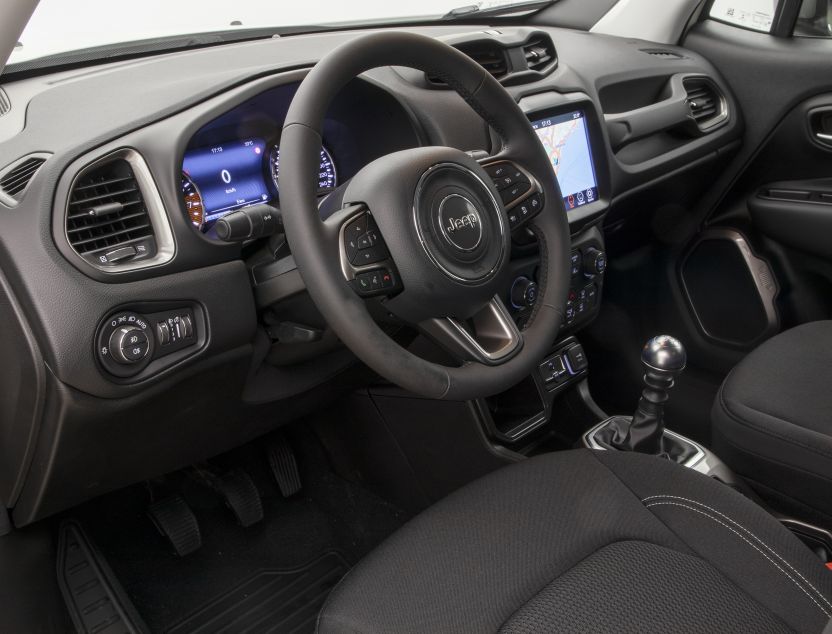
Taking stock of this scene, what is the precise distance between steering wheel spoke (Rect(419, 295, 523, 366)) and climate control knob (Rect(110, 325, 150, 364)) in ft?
1.32

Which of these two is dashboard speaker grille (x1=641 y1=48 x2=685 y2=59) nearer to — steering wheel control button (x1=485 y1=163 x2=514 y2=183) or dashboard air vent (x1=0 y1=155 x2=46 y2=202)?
steering wheel control button (x1=485 y1=163 x2=514 y2=183)

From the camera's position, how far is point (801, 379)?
1.52m

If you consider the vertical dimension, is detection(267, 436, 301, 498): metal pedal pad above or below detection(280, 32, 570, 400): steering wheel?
below

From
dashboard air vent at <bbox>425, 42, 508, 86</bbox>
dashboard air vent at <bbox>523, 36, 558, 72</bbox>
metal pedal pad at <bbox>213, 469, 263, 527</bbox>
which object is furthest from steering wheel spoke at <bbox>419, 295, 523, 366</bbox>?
metal pedal pad at <bbox>213, 469, 263, 527</bbox>

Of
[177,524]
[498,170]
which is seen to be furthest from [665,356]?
[177,524]

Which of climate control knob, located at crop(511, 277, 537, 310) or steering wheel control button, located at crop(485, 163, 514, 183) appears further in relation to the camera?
climate control knob, located at crop(511, 277, 537, 310)

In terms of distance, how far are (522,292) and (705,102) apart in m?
0.99

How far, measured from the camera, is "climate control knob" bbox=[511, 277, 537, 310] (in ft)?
5.20

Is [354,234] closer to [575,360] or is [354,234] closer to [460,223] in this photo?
[460,223]

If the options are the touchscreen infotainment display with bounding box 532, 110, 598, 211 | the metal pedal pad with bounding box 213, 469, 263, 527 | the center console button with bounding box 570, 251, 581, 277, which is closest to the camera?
the touchscreen infotainment display with bounding box 532, 110, 598, 211

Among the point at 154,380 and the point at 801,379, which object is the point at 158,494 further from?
the point at 801,379

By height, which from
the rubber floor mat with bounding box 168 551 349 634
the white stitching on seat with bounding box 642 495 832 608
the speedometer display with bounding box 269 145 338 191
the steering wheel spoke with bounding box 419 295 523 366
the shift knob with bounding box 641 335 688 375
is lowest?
the rubber floor mat with bounding box 168 551 349 634

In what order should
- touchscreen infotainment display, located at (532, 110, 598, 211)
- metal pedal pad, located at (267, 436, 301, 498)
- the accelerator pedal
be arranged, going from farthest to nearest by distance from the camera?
1. metal pedal pad, located at (267, 436, 301, 498)
2. touchscreen infotainment display, located at (532, 110, 598, 211)
3. the accelerator pedal

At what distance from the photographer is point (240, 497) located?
75.4 inches
